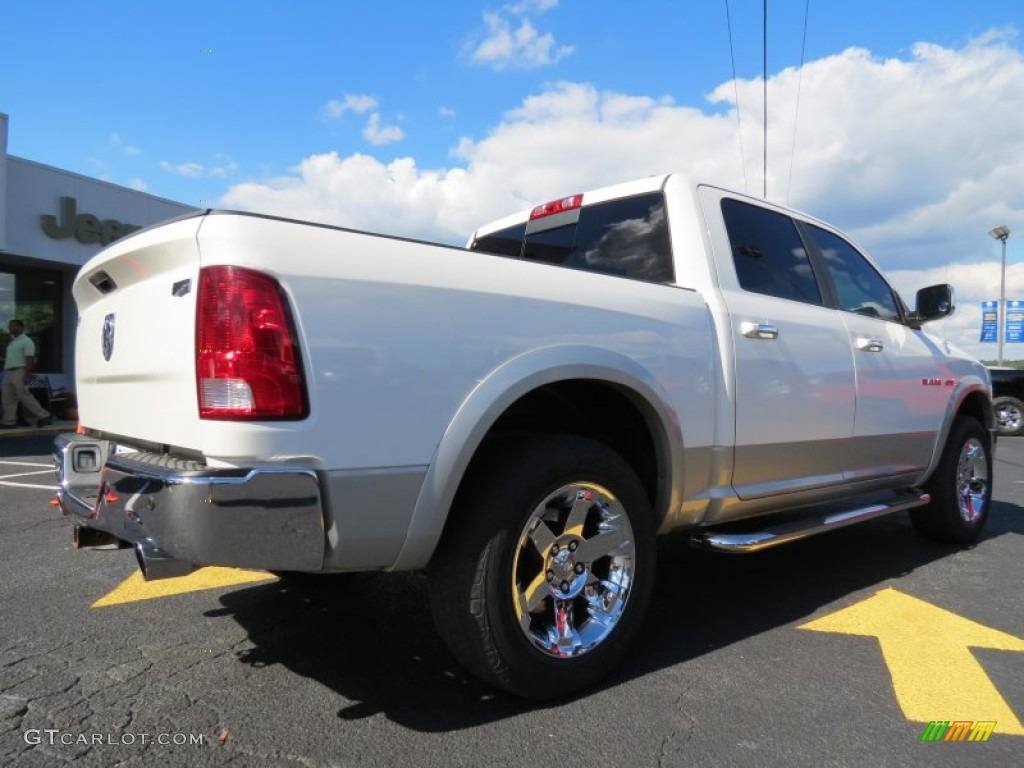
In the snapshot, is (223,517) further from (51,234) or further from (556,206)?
(51,234)

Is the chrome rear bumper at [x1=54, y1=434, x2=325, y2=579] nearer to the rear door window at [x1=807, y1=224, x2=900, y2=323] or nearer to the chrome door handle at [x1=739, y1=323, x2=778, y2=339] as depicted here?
the chrome door handle at [x1=739, y1=323, x2=778, y2=339]

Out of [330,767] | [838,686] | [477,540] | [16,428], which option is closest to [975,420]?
[838,686]

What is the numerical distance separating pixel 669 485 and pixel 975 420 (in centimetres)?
337

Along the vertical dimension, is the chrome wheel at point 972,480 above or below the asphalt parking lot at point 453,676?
above

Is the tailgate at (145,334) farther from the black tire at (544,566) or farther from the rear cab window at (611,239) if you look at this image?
the rear cab window at (611,239)

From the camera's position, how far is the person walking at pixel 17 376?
11.3 meters

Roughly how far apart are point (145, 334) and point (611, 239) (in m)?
2.10

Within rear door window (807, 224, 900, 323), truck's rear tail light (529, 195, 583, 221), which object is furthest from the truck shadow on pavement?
truck's rear tail light (529, 195, 583, 221)

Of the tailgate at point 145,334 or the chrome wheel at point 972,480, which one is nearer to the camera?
the tailgate at point 145,334

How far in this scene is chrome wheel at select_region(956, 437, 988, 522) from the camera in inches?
187

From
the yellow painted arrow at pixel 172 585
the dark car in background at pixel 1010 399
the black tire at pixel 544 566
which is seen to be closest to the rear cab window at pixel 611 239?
the black tire at pixel 544 566

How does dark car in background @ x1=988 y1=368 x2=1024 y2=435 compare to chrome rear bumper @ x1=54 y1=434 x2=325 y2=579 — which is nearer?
chrome rear bumper @ x1=54 y1=434 x2=325 y2=579

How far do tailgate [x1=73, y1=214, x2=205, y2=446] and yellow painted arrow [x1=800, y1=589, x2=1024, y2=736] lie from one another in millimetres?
2604

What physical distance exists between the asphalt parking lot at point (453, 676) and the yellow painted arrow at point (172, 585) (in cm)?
2
